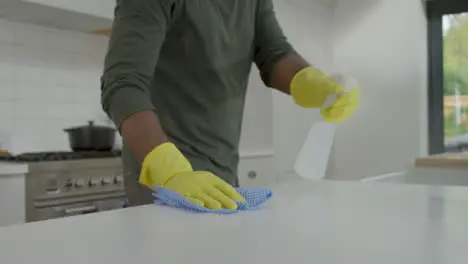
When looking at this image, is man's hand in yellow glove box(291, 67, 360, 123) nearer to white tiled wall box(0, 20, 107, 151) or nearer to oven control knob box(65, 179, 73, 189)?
oven control knob box(65, 179, 73, 189)

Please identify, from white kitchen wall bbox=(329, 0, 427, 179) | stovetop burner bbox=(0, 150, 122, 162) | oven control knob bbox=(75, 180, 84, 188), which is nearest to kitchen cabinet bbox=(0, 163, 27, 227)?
stovetop burner bbox=(0, 150, 122, 162)

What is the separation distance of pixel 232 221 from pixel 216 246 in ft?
0.54

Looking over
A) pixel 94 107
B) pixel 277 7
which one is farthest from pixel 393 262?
pixel 277 7

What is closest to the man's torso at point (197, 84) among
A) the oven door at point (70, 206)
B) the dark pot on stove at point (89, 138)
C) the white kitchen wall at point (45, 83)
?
the oven door at point (70, 206)

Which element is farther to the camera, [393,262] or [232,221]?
[232,221]

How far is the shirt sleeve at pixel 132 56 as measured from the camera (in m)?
1.00

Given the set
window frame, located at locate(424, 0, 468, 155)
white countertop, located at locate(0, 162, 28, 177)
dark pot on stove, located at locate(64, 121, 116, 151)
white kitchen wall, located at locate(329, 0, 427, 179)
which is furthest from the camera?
window frame, located at locate(424, 0, 468, 155)

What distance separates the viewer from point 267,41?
1.37 meters

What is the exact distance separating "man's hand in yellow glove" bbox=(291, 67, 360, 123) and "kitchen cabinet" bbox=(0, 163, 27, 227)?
44.7 inches

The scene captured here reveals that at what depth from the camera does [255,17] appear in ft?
4.46

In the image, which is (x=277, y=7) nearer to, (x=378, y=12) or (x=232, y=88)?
(x=378, y=12)

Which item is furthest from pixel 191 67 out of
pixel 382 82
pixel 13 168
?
pixel 382 82

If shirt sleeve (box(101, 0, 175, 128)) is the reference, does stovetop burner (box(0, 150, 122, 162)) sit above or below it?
below

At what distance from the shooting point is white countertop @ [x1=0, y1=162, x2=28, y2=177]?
195 centimetres
